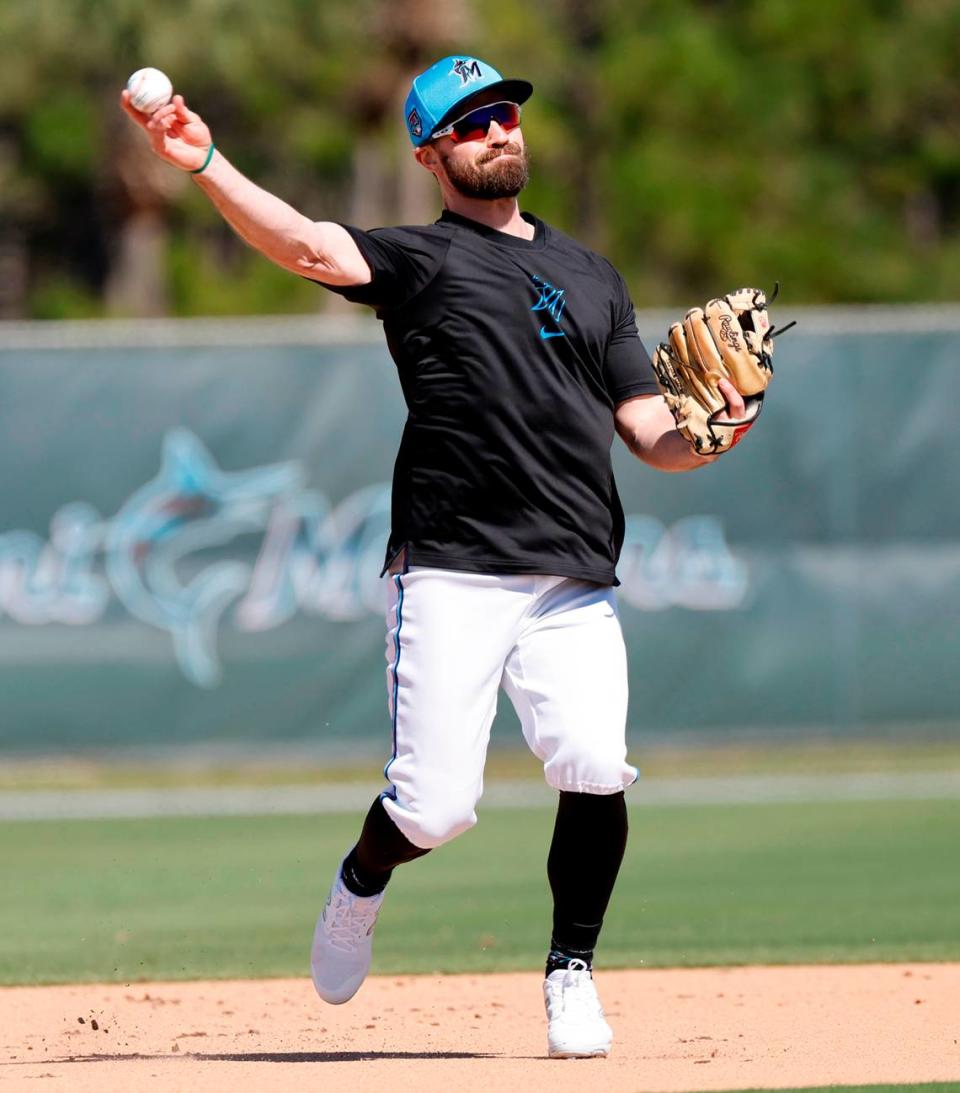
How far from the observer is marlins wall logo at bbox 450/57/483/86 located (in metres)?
5.02

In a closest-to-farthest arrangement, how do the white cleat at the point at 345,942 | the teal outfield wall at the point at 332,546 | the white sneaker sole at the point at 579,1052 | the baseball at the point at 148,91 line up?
the baseball at the point at 148,91 < the white sneaker sole at the point at 579,1052 < the white cleat at the point at 345,942 < the teal outfield wall at the point at 332,546

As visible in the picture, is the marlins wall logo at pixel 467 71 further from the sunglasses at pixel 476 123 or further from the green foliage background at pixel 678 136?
the green foliage background at pixel 678 136

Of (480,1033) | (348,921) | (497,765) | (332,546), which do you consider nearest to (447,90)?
(348,921)

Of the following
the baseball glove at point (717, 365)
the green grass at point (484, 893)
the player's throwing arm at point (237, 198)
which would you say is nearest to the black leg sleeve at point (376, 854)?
the baseball glove at point (717, 365)

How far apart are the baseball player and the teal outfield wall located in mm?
6796

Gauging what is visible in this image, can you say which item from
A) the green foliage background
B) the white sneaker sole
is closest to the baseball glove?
the white sneaker sole

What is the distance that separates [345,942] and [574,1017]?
1.95ft

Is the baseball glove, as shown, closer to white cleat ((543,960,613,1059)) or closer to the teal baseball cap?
the teal baseball cap

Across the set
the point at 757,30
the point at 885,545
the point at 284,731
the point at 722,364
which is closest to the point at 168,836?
the point at 284,731

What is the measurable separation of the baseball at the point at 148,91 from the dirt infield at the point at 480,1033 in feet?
6.72

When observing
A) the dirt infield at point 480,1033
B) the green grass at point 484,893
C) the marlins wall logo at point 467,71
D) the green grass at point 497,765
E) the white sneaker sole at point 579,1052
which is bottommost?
the green grass at point 497,765

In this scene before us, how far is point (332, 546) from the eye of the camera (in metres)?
11.9

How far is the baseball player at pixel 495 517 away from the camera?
4.89 metres

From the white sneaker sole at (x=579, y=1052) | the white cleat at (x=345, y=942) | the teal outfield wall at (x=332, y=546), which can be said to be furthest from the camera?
the teal outfield wall at (x=332, y=546)
